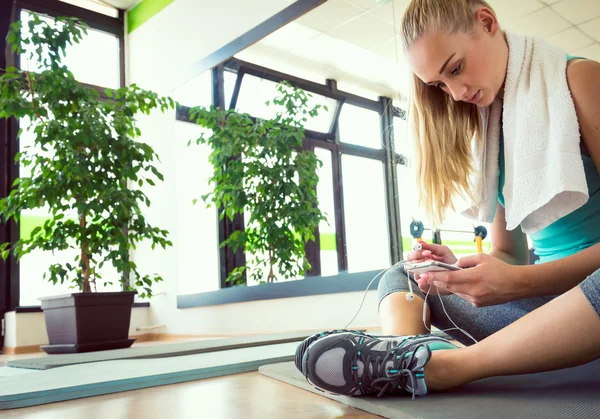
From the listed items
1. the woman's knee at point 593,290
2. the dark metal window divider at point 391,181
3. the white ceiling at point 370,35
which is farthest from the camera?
the dark metal window divider at point 391,181

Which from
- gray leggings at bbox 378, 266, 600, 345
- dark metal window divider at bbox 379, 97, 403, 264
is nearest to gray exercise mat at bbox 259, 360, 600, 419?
gray leggings at bbox 378, 266, 600, 345

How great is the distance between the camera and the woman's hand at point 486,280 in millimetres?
1032

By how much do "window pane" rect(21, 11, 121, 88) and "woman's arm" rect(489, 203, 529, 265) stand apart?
14.5 feet

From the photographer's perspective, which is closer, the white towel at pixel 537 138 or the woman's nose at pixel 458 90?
the white towel at pixel 537 138

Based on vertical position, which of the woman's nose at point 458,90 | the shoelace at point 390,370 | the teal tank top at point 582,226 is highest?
the woman's nose at point 458,90

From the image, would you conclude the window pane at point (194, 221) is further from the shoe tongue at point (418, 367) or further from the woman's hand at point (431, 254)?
the shoe tongue at point (418, 367)

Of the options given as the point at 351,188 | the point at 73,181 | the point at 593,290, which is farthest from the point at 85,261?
the point at 593,290

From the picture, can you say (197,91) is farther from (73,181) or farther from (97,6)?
(97,6)

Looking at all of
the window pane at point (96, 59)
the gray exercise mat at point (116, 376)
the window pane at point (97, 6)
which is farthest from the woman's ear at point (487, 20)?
the window pane at point (97, 6)

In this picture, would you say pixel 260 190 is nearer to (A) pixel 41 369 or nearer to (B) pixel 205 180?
(B) pixel 205 180

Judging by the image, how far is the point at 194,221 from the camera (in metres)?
4.41

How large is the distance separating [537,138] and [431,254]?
31 centimetres

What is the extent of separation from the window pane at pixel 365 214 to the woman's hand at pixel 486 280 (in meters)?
1.92

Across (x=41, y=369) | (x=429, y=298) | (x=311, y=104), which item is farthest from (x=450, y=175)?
(x=311, y=104)
